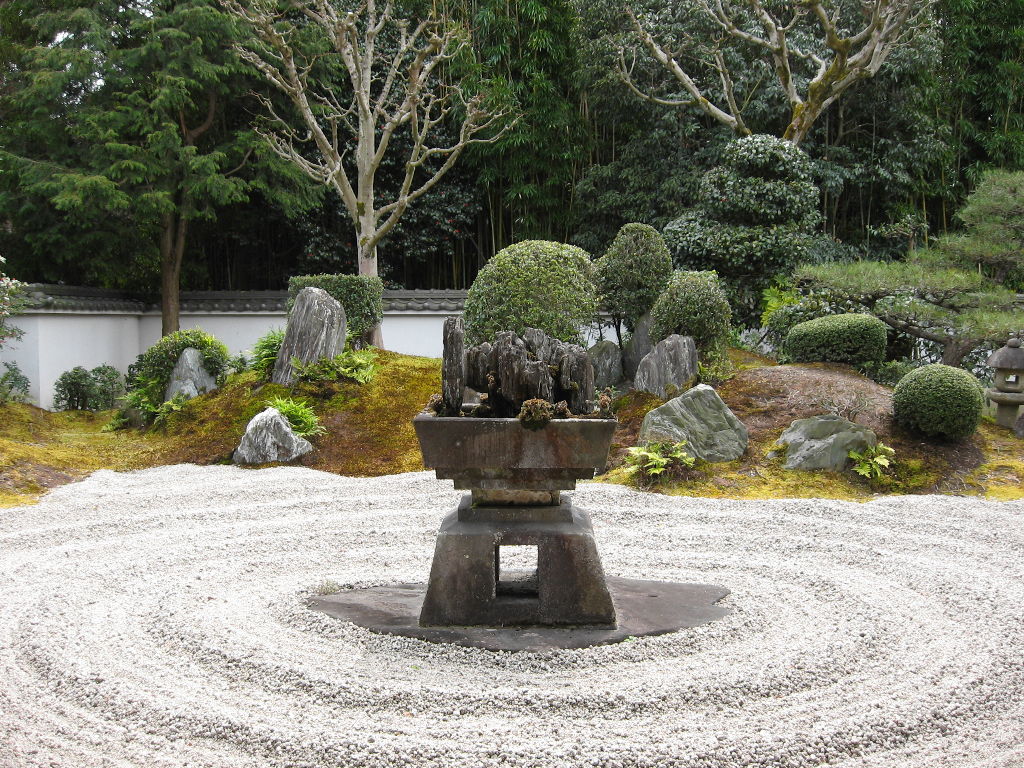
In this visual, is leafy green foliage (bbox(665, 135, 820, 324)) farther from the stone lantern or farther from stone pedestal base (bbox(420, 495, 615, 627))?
stone pedestal base (bbox(420, 495, 615, 627))

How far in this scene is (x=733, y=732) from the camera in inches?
123

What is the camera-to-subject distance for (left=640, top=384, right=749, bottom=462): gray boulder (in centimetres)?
803

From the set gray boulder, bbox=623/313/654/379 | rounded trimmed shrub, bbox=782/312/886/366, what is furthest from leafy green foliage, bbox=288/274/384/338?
rounded trimmed shrub, bbox=782/312/886/366

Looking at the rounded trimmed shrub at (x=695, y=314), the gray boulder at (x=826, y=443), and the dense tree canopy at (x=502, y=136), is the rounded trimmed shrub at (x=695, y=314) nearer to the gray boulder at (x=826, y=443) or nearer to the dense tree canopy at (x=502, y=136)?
the gray boulder at (x=826, y=443)

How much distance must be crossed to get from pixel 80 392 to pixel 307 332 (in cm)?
452

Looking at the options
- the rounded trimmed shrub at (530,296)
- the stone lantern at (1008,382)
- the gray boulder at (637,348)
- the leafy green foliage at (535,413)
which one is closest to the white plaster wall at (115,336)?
the gray boulder at (637,348)

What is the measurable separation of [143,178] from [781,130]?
10.8m

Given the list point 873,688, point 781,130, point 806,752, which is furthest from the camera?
point 781,130

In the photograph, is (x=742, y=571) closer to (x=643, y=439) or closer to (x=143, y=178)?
(x=643, y=439)

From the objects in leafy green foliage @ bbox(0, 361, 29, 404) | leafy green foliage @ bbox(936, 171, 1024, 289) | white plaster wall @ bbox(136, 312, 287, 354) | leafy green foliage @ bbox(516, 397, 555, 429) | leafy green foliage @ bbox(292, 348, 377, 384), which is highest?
leafy green foliage @ bbox(936, 171, 1024, 289)

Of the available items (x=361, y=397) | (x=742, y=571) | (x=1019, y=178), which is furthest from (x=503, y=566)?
(x=1019, y=178)

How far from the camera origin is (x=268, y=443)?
872 cm

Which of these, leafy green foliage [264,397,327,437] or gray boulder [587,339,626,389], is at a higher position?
gray boulder [587,339,626,389]

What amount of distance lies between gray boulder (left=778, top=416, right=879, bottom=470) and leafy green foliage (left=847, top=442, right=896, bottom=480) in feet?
0.19
